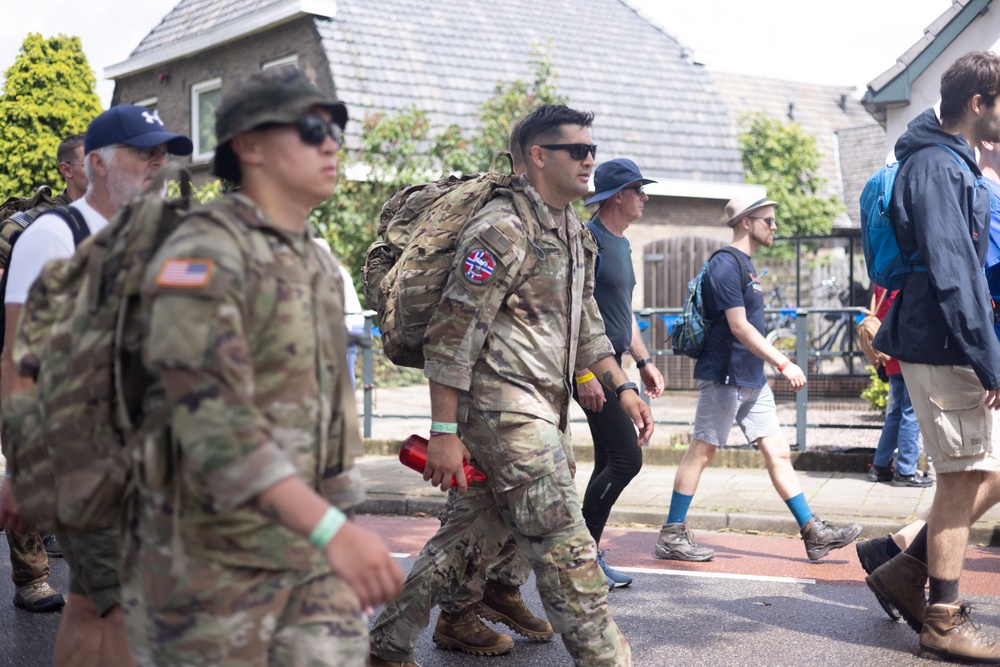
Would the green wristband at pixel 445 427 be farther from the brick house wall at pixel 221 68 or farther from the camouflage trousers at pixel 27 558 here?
the brick house wall at pixel 221 68

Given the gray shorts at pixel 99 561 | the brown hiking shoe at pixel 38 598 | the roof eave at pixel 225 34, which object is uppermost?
the roof eave at pixel 225 34

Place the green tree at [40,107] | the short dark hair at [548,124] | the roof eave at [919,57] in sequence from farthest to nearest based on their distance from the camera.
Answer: the green tree at [40,107] < the roof eave at [919,57] < the short dark hair at [548,124]

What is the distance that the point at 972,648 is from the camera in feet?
14.7

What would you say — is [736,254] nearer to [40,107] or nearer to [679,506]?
[679,506]

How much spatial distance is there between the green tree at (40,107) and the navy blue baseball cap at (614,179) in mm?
15117

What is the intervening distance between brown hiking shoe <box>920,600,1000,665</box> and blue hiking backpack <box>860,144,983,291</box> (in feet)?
4.33

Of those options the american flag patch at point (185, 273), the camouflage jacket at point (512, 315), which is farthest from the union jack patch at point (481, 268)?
the american flag patch at point (185, 273)

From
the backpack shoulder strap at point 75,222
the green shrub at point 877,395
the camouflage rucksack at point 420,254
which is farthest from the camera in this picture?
the green shrub at point 877,395

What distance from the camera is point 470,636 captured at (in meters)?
4.84

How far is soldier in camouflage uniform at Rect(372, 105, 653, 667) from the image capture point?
3.85 metres

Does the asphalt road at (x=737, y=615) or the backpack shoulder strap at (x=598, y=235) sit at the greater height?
the backpack shoulder strap at (x=598, y=235)

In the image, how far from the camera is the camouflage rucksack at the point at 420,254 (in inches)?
161

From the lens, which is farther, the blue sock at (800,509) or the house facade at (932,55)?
the house facade at (932,55)

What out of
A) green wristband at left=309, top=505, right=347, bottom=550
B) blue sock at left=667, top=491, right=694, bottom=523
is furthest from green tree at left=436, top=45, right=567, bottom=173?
green wristband at left=309, top=505, right=347, bottom=550
